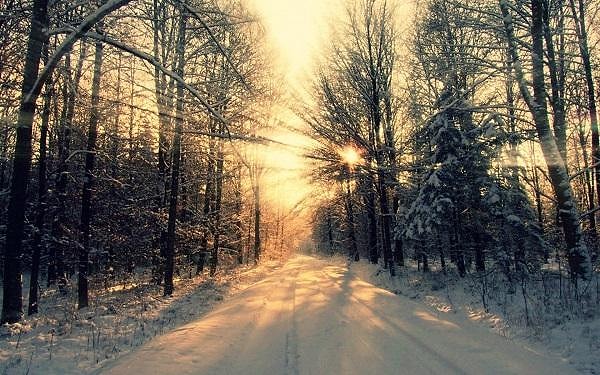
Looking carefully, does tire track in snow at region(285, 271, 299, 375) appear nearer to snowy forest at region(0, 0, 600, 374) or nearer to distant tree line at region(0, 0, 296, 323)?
snowy forest at region(0, 0, 600, 374)

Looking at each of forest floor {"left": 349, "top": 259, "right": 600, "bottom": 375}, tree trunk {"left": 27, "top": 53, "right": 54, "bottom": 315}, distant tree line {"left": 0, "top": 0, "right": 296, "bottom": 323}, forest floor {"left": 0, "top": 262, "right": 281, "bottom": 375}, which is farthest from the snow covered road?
tree trunk {"left": 27, "top": 53, "right": 54, "bottom": 315}

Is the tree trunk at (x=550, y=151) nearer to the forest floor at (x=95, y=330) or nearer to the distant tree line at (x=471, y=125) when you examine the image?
the distant tree line at (x=471, y=125)

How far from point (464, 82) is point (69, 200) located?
813 inches

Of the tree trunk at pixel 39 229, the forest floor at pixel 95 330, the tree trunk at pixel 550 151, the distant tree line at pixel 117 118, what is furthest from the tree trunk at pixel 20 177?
the tree trunk at pixel 550 151

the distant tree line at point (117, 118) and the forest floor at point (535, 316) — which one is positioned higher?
the distant tree line at point (117, 118)

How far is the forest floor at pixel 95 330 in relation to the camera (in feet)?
18.6

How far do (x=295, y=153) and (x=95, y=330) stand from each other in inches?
254

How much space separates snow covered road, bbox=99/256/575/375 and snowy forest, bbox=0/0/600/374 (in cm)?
8

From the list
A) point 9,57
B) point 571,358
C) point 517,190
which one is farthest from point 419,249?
point 9,57

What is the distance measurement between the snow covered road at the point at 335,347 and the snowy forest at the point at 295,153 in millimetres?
77

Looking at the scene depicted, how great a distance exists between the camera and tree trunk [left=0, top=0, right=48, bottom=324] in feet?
23.1

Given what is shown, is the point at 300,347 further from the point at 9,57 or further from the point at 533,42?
the point at 9,57

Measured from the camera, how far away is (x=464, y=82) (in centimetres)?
1839

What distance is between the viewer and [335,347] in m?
5.47
